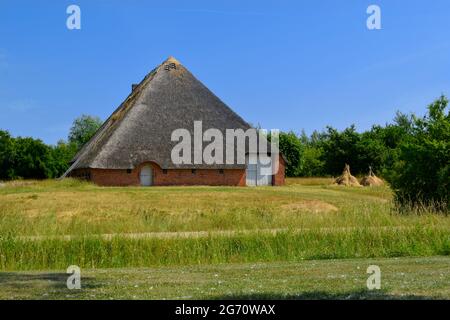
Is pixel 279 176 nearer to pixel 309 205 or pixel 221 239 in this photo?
pixel 309 205

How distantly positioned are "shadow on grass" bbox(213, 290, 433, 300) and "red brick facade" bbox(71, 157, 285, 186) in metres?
35.9

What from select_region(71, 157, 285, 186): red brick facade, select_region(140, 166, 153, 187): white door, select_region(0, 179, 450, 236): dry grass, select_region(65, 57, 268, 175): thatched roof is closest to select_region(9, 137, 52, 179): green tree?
select_region(65, 57, 268, 175): thatched roof

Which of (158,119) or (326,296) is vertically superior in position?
(158,119)

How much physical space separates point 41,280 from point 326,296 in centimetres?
432

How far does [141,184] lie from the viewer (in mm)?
43312

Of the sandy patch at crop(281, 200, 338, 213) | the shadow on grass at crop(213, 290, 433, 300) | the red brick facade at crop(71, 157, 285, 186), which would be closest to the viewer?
the shadow on grass at crop(213, 290, 433, 300)

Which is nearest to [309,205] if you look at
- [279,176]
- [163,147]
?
[279,176]

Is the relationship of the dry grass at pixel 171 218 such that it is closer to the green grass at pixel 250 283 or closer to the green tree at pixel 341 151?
the green grass at pixel 250 283

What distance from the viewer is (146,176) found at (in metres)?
43.7

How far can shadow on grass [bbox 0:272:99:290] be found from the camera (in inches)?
334

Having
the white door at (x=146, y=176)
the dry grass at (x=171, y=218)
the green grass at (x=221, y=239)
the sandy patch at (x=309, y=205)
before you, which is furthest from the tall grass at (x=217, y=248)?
the white door at (x=146, y=176)

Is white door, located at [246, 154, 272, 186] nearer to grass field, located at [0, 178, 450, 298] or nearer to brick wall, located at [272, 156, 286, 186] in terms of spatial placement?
brick wall, located at [272, 156, 286, 186]

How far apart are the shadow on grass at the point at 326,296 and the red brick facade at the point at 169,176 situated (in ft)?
118

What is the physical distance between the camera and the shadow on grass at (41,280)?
849cm
